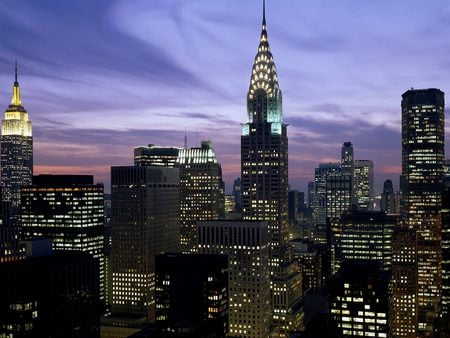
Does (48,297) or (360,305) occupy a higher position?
(48,297)

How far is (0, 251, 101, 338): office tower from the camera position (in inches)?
5906

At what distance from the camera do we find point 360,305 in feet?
625

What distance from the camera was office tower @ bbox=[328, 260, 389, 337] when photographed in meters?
188

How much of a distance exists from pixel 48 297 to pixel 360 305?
101774 mm

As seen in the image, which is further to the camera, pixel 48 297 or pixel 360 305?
pixel 360 305

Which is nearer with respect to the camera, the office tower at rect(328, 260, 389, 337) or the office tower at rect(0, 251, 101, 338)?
the office tower at rect(0, 251, 101, 338)

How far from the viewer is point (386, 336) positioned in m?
188

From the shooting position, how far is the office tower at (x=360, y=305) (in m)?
188

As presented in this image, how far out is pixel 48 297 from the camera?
156m

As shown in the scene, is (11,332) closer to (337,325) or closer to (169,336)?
(169,336)

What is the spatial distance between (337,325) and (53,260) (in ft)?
317

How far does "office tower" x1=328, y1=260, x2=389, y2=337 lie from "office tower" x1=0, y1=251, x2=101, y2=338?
81.2 m

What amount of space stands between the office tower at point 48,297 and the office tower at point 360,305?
8116 cm

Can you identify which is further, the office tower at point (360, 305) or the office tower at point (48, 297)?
the office tower at point (360, 305)
